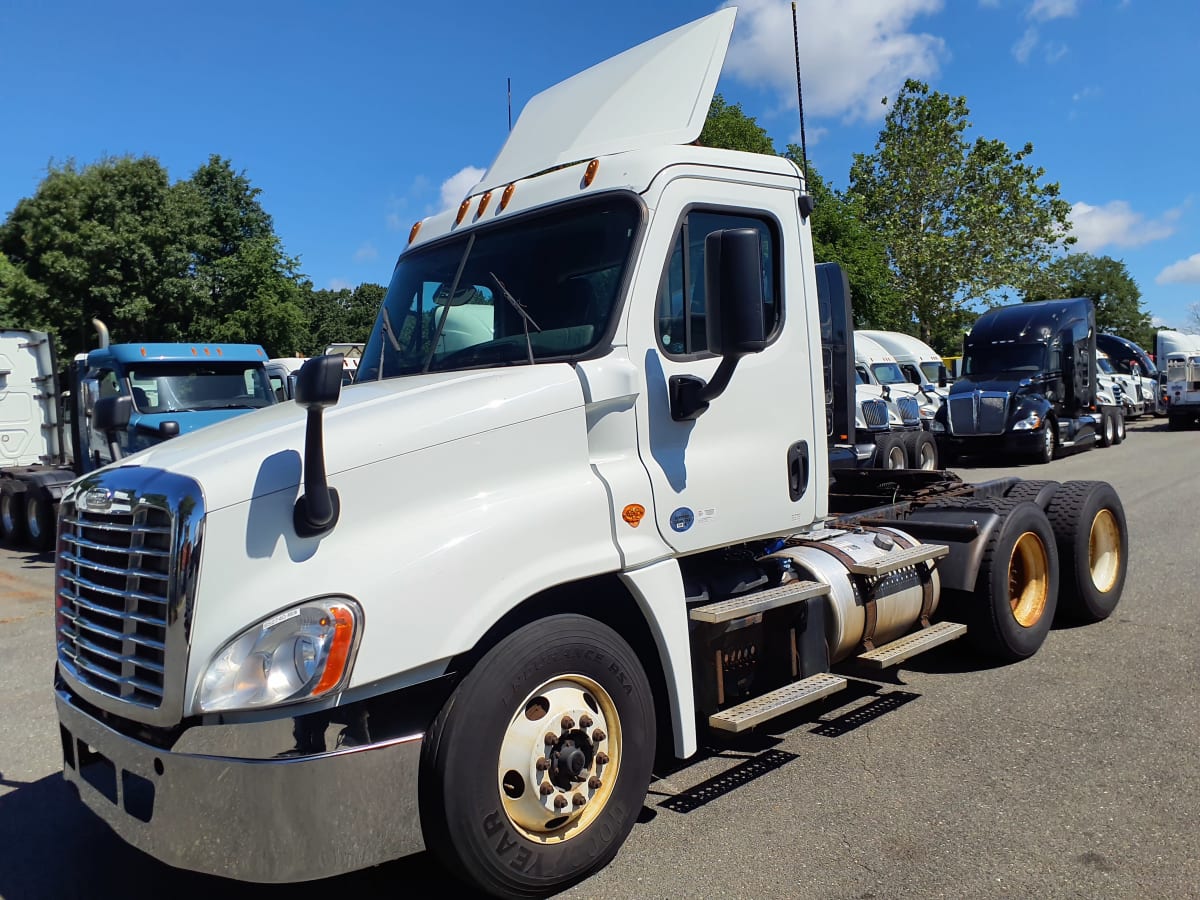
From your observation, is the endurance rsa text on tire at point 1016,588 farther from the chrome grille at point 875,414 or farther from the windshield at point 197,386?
the chrome grille at point 875,414

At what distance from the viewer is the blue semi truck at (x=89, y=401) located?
11.6 meters

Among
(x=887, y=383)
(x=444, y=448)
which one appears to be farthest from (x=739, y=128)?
(x=444, y=448)

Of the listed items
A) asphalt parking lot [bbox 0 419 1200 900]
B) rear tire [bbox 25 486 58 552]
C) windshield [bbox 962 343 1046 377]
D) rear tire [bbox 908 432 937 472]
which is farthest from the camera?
windshield [bbox 962 343 1046 377]

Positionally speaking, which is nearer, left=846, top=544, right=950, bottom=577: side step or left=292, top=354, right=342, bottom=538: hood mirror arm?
left=292, top=354, right=342, bottom=538: hood mirror arm

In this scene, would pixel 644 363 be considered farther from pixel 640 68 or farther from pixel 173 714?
pixel 173 714

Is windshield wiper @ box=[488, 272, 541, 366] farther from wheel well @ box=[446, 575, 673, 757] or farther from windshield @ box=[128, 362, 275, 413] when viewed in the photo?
windshield @ box=[128, 362, 275, 413]

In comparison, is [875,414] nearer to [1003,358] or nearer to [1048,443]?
[1048,443]

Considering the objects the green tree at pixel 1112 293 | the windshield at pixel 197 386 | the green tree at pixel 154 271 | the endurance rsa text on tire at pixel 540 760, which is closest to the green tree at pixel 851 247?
the green tree at pixel 154 271

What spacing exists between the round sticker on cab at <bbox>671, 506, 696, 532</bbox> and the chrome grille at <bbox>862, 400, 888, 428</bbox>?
1388cm

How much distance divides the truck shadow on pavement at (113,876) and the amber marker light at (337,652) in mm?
1226

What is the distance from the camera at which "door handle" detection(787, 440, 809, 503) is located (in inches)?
171

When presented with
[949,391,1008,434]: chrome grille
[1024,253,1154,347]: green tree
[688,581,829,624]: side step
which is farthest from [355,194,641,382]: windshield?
[1024,253,1154,347]: green tree

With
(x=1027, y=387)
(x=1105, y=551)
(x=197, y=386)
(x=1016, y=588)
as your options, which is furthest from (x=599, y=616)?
(x=1027, y=387)

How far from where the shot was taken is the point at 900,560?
495cm
